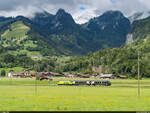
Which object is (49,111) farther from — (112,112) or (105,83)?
(105,83)

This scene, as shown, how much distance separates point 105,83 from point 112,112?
4319 inches

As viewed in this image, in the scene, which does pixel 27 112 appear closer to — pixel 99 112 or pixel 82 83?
pixel 99 112

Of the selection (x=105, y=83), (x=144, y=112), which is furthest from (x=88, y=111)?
(x=105, y=83)

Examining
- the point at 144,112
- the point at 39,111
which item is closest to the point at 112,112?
the point at 144,112

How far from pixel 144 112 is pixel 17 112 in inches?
730

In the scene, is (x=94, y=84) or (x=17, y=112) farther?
(x=94, y=84)

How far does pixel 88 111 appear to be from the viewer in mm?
43000

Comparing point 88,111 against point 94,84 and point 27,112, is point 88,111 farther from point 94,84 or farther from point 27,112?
point 94,84

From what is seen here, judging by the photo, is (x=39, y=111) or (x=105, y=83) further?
(x=105, y=83)

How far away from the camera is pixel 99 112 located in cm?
4156

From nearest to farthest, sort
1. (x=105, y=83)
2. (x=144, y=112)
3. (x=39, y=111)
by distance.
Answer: (x=144, y=112) → (x=39, y=111) → (x=105, y=83)

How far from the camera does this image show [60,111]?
42.9 metres

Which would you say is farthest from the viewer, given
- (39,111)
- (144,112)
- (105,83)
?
(105,83)

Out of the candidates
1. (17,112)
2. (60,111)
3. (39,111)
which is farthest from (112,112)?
(17,112)
